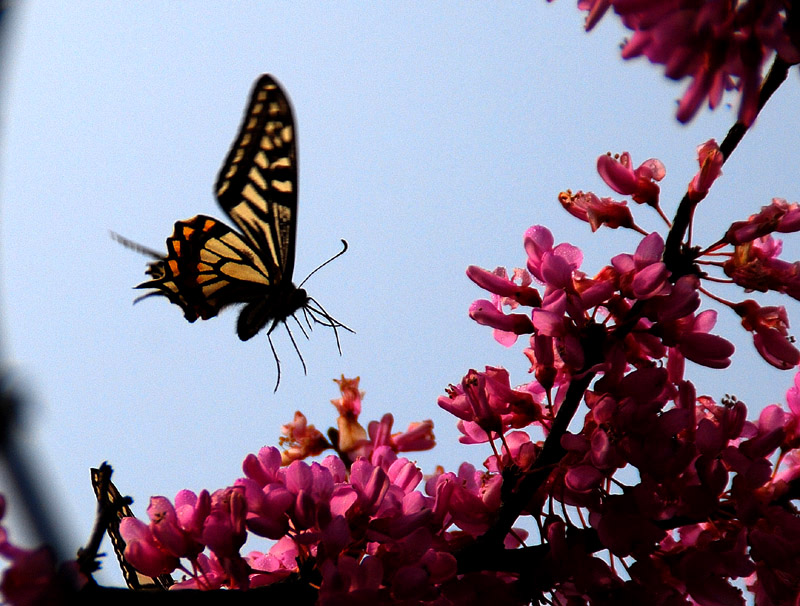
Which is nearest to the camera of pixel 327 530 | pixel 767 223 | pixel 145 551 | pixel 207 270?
pixel 327 530

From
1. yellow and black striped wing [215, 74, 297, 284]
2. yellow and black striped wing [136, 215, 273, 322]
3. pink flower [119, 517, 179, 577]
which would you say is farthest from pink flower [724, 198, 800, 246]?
yellow and black striped wing [136, 215, 273, 322]

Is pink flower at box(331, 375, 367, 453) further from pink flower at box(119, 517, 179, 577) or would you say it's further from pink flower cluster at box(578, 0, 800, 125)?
pink flower cluster at box(578, 0, 800, 125)

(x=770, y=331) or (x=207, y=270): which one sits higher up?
(x=770, y=331)

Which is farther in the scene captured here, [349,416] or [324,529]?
[349,416]

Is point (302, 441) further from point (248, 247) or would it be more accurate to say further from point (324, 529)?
point (248, 247)

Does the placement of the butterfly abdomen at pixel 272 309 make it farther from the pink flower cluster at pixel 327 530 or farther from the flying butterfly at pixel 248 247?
the pink flower cluster at pixel 327 530

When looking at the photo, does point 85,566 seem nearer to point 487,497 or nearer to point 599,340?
point 487,497

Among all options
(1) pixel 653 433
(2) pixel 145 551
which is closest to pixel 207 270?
(2) pixel 145 551
